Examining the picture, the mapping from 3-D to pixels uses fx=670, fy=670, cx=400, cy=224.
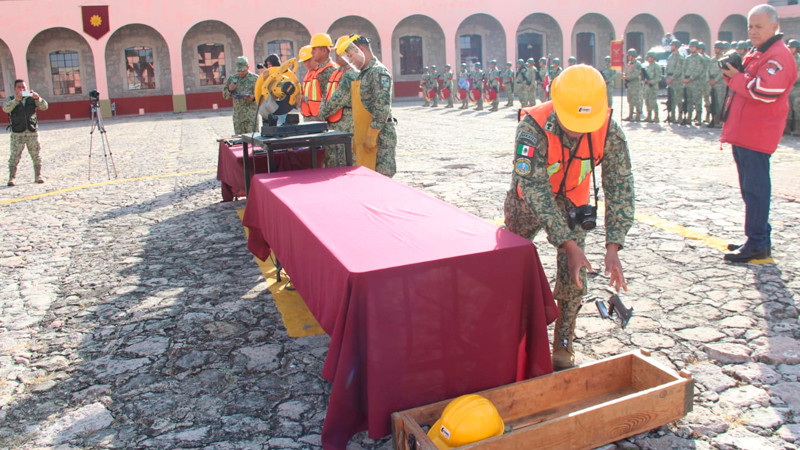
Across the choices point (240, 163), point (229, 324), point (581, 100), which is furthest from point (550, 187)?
point (240, 163)

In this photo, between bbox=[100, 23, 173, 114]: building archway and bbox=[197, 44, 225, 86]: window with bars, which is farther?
bbox=[197, 44, 225, 86]: window with bars

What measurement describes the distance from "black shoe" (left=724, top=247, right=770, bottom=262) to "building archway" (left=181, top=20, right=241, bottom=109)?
25.5 metres

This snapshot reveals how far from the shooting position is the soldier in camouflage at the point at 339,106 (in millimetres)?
5879

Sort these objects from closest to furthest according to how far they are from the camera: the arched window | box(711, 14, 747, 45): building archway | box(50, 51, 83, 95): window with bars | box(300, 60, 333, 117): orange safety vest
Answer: box(300, 60, 333, 117): orange safety vest < box(50, 51, 83, 95): window with bars < the arched window < box(711, 14, 747, 45): building archway

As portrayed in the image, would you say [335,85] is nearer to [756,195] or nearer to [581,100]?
[756,195]

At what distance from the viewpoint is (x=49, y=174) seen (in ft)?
36.2

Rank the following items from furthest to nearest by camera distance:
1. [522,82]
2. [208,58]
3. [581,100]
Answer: [208,58], [522,82], [581,100]

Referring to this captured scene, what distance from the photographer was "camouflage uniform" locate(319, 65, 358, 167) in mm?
5875

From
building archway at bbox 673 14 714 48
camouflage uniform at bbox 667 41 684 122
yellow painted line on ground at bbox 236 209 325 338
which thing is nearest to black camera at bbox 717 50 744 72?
yellow painted line on ground at bbox 236 209 325 338

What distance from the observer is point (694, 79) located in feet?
49.1

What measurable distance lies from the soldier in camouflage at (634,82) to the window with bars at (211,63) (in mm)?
18016

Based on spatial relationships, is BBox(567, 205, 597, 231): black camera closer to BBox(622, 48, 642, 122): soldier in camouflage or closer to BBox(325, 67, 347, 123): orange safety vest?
BBox(325, 67, 347, 123): orange safety vest

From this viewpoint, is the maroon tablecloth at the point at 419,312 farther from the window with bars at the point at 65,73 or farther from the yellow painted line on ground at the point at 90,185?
the window with bars at the point at 65,73

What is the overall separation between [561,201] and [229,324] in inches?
85.8
